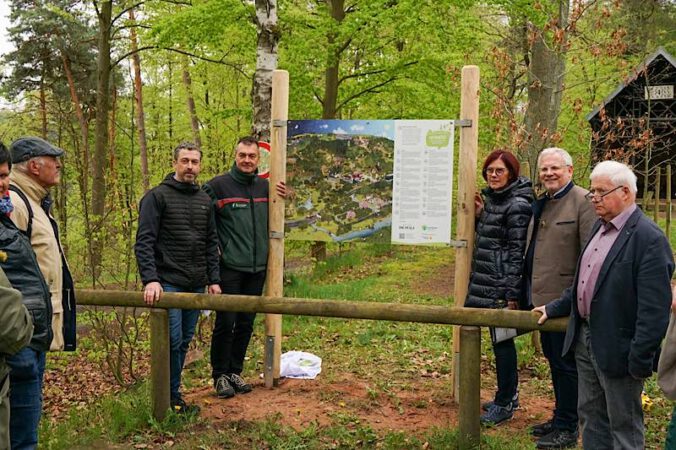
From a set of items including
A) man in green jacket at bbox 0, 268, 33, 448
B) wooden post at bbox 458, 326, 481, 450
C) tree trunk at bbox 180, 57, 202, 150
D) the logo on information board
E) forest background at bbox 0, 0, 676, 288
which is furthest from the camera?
tree trunk at bbox 180, 57, 202, 150

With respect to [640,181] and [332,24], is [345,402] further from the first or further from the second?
[640,181]

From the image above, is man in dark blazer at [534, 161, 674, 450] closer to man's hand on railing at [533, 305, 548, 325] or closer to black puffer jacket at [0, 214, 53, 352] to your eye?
man's hand on railing at [533, 305, 548, 325]

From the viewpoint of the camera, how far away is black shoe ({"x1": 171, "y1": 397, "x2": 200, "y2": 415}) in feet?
15.7

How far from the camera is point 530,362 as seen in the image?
635 cm

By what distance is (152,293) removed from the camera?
4461mm

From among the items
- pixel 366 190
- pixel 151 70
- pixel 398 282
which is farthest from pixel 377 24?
pixel 151 70

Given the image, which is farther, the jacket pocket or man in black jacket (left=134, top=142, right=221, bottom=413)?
man in black jacket (left=134, top=142, right=221, bottom=413)

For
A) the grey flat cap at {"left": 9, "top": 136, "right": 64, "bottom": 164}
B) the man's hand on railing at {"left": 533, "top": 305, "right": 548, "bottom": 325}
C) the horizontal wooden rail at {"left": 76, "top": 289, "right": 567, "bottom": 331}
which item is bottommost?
the horizontal wooden rail at {"left": 76, "top": 289, "right": 567, "bottom": 331}

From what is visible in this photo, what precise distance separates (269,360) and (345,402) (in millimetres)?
840

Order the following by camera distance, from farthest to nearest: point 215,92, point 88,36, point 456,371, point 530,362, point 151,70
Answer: point 151,70, point 215,92, point 88,36, point 530,362, point 456,371

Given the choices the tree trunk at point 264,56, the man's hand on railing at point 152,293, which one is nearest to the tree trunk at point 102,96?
the tree trunk at point 264,56

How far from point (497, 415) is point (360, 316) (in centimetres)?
135

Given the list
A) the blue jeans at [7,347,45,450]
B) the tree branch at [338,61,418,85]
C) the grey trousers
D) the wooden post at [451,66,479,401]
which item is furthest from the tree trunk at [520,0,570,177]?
the blue jeans at [7,347,45,450]

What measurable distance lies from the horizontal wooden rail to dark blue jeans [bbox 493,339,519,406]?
2.22 feet
